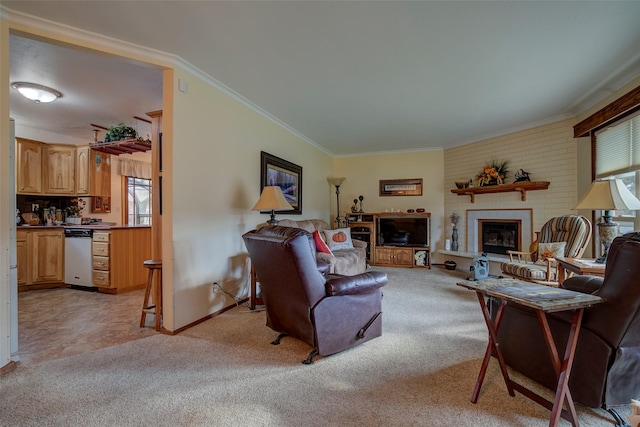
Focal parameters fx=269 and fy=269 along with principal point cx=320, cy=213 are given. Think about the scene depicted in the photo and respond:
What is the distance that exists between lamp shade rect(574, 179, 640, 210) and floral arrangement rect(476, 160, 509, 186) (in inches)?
105

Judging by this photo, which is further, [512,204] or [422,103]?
[512,204]

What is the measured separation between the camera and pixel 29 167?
4.30 m

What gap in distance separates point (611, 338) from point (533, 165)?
407 centimetres

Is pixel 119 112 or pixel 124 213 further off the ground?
pixel 119 112

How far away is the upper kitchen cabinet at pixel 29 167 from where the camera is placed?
4.21 meters

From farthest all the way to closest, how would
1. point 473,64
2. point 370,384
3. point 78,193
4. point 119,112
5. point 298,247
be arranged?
point 78,193, point 119,112, point 473,64, point 298,247, point 370,384

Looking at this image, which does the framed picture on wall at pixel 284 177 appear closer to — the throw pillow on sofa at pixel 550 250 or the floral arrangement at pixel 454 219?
the floral arrangement at pixel 454 219

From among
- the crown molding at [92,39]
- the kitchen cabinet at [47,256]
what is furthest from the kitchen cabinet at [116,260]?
the crown molding at [92,39]

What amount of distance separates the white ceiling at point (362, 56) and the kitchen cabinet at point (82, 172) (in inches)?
26.2

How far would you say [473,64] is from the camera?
105 inches

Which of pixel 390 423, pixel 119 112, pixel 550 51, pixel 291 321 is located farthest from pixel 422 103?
pixel 119 112

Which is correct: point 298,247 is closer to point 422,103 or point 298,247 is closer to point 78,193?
point 422,103

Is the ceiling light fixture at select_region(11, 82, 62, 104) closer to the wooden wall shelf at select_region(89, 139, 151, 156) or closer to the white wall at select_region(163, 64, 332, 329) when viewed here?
the wooden wall shelf at select_region(89, 139, 151, 156)

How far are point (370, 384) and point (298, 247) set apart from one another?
3.31 ft
